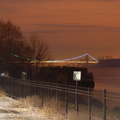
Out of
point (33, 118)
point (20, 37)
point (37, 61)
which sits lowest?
point (33, 118)

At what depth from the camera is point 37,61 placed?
43.2 meters

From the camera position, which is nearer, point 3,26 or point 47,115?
point 47,115

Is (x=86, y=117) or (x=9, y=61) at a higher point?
(x=9, y=61)

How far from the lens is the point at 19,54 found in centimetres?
4397

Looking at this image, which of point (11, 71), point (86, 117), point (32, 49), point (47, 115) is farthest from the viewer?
point (11, 71)

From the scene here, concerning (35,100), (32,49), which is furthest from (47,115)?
(32,49)

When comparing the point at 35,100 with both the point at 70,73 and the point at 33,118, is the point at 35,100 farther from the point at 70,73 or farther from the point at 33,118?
the point at 70,73

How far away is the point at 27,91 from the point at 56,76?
3884 centimetres

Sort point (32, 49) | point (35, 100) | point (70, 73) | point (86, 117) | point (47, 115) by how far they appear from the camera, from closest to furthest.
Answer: point (86, 117), point (47, 115), point (35, 100), point (32, 49), point (70, 73)

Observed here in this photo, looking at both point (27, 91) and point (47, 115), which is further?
point (27, 91)

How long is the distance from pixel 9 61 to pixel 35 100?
28.7m

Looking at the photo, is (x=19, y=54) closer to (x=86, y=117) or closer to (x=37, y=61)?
(x=37, y=61)

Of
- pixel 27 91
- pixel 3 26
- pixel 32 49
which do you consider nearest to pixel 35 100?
pixel 27 91

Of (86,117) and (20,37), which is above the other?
(20,37)
